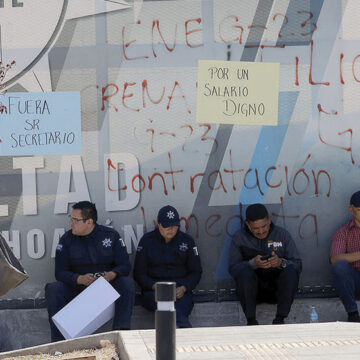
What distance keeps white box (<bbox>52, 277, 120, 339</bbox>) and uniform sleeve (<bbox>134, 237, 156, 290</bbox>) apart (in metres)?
0.38

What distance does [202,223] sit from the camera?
24.1ft

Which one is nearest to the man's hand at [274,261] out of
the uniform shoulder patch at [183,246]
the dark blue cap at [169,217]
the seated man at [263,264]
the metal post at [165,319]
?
the seated man at [263,264]

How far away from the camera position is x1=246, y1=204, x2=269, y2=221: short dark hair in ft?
23.1

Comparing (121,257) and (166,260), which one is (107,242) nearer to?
(121,257)

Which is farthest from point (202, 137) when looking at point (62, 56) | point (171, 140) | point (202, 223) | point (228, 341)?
point (228, 341)

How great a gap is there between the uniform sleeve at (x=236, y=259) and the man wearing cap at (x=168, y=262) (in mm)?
274

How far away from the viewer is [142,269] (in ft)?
23.2

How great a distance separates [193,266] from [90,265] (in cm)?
87

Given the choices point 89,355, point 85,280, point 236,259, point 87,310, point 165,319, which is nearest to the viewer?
point 165,319

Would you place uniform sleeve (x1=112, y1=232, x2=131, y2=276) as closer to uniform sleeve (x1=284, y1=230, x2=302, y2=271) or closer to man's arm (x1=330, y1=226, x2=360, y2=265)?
uniform sleeve (x1=284, y1=230, x2=302, y2=271)

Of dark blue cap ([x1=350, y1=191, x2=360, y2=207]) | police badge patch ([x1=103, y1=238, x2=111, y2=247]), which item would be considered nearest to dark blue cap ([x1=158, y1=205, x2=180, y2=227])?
police badge patch ([x1=103, y1=238, x2=111, y2=247])

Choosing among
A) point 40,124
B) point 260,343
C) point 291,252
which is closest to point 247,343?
point 260,343

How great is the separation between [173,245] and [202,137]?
97 centimetres

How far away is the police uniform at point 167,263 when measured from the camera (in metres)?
7.05
